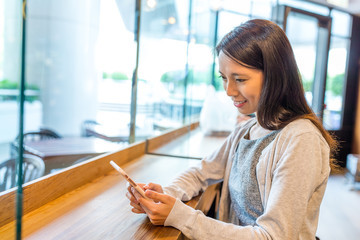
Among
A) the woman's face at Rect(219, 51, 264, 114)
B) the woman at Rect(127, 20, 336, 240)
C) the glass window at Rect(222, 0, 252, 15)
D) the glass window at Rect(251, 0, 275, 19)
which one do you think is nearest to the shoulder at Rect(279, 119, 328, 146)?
the woman at Rect(127, 20, 336, 240)

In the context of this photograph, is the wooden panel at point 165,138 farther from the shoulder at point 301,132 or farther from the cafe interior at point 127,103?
the shoulder at point 301,132

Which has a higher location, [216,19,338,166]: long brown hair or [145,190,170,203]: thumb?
[216,19,338,166]: long brown hair

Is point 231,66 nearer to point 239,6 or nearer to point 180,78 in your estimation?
point 180,78

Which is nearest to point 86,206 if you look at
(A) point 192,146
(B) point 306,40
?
(A) point 192,146

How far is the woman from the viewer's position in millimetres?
795

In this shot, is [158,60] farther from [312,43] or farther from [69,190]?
[312,43]

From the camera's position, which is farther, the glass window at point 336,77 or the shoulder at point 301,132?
the glass window at point 336,77

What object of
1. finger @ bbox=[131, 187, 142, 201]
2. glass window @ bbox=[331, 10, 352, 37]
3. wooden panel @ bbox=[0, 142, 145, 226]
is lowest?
wooden panel @ bbox=[0, 142, 145, 226]

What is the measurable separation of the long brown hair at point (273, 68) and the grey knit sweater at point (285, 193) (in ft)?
0.19

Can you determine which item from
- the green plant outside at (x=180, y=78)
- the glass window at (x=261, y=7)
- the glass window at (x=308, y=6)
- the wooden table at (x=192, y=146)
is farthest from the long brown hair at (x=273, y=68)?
the glass window at (x=308, y=6)

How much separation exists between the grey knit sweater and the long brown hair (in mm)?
59

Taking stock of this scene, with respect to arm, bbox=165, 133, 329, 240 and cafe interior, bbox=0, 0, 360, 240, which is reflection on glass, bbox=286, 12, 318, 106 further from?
arm, bbox=165, 133, 329, 240

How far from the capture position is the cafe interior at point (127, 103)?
3.10 feet

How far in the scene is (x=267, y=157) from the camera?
0.92 metres
